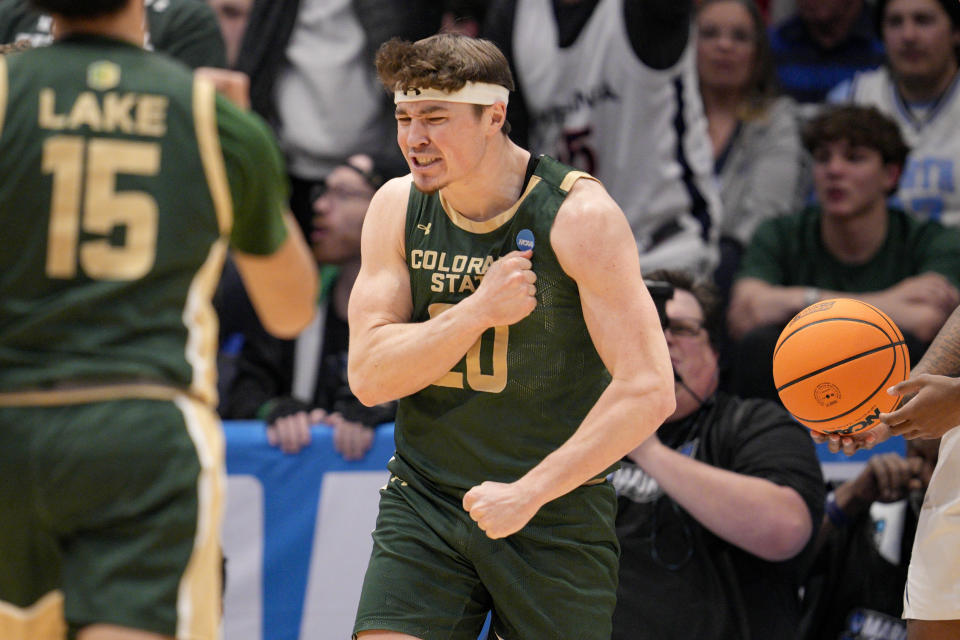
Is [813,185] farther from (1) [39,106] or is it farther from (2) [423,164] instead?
(1) [39,106]

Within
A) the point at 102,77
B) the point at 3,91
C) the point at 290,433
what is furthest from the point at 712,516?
the point at 3,91

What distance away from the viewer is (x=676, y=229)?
285 inches

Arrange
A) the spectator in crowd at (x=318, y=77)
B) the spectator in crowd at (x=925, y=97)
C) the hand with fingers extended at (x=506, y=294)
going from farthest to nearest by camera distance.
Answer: the spectator in crowd at (x=925, y=97) < the spectator in crowd at (x=318, y=77) < the hand with fingers extended at (x=506, y=294)

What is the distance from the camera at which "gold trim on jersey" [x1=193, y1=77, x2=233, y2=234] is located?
300 centimetres

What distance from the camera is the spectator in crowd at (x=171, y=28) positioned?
555cm

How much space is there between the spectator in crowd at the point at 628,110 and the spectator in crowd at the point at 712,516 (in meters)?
1.69

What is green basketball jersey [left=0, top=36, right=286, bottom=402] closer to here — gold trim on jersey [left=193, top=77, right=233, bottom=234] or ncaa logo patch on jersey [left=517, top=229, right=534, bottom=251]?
gold trim on jersey [left=193, top=77, right=233, bottom=234]

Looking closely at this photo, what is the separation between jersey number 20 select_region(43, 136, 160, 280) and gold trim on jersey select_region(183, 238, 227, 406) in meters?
0.15

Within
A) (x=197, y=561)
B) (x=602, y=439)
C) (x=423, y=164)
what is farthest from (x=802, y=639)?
(x=197, y=561)

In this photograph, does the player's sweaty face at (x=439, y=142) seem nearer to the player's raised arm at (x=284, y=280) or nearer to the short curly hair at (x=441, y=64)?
the short curly hair at (x=441, y=64)

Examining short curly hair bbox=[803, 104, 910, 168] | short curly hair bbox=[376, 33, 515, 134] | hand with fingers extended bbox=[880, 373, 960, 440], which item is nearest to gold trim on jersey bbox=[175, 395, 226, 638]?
short curly hair bbox=[376, 33, 515, 134]

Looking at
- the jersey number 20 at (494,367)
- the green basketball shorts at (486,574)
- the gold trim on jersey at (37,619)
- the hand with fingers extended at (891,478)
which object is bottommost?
the hand with fingers extended at (891,478)

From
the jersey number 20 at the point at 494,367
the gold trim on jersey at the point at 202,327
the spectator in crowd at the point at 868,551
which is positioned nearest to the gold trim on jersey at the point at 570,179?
the jersey number 20 at the point at 494,367

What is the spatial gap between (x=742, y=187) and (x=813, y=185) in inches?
19.7
